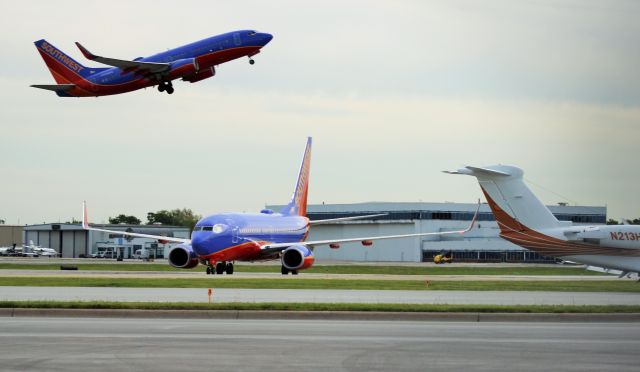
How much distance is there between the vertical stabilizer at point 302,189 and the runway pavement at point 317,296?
37.7 meters

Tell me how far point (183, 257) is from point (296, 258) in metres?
7.90

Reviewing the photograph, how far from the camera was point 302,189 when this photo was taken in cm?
7769

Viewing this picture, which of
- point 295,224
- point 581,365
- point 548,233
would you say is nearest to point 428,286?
point 548,233

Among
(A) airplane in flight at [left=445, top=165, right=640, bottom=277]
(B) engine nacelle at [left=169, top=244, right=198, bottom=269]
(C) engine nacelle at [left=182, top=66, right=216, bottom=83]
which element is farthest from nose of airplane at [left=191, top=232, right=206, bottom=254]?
(A) airplane in flight at [left=445, top=165, right=640, bottom=277]

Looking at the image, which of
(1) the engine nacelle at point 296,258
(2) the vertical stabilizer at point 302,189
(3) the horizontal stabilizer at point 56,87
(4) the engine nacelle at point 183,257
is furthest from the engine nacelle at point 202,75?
(2) the vertical stabilizer at point 302,189

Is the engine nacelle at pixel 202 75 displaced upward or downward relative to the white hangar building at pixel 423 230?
upward

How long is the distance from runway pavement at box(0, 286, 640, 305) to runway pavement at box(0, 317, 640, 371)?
654cm

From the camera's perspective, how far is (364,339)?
19547mm

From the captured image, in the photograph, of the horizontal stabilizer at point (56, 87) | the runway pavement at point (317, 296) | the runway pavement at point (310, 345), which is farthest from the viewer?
the horizontal stabilizer at point (56, 87)

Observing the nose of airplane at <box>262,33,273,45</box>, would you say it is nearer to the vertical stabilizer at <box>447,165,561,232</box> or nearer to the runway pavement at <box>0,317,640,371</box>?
the vertical stabilizer at <box>447,165,561,232</box>

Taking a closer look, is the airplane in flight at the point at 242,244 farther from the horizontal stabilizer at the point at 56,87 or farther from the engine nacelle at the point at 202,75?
the horizontal stabilizer at the point at 56,87

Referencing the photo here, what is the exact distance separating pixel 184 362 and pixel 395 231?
101202 mm

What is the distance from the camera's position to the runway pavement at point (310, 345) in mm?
15336

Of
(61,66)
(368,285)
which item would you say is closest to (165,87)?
(61,66)
